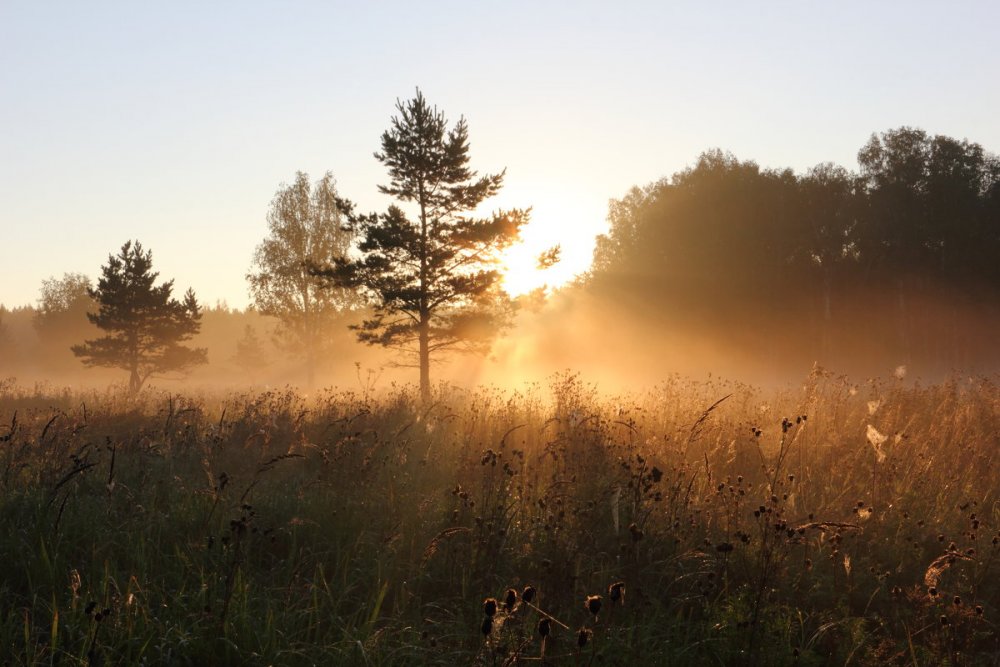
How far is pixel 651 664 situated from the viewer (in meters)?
3.33

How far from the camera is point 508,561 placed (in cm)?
447

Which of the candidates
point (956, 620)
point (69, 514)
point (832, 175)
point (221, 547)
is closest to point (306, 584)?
point (221, 547)

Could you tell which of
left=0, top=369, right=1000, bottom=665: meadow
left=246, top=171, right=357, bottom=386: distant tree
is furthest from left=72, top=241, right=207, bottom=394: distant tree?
left=0, top=369, right=1000, bottom=665: meadow

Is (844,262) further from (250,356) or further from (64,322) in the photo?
(64,322)

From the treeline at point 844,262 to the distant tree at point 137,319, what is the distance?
2366 centimetres

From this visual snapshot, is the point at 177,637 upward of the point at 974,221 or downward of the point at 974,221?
downward

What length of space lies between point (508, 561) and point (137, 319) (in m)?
28.6

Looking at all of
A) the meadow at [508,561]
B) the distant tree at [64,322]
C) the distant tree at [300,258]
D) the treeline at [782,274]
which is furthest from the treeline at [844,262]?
the distant tree at [64,322]

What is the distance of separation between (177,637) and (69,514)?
219cm

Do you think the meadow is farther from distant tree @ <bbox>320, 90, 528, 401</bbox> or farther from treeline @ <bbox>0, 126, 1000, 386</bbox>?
treeline @ <bbox>0, 126, 1000, 386</bbox>

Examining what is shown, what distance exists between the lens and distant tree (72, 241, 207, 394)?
27406 mm

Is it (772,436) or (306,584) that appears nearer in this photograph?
(306,584)

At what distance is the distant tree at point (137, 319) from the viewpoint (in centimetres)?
2741

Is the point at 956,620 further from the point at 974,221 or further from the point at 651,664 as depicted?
the point at 974,221
